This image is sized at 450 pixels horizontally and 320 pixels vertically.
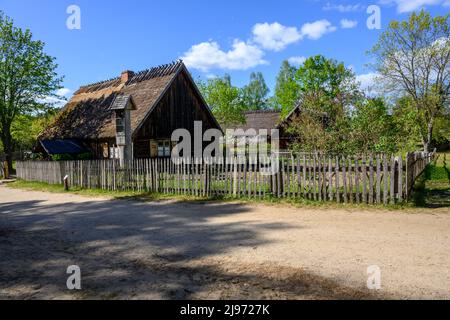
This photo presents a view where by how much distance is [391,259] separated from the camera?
5.51m

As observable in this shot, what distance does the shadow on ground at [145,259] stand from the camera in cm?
444

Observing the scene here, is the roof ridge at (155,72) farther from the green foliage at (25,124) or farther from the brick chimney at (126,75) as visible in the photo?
the green foliage at (25,124)

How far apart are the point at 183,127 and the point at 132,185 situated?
1126cm

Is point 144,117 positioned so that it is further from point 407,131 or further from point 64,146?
point 407,131

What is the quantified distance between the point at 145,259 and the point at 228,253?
1438 millimetres

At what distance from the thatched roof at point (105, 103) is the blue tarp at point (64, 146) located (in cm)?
64

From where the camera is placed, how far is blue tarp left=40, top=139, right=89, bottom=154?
76.2 ft

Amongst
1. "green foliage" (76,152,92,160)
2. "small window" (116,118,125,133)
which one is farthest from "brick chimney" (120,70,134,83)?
"small window" (116,118,125,133)

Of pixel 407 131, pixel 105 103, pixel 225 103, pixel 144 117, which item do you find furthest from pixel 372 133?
pixel 225 103

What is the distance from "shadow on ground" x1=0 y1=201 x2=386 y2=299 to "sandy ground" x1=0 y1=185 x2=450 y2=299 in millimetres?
18

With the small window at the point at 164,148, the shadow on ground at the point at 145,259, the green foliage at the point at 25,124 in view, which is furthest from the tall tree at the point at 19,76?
the shadow on ground at the point at 145,259

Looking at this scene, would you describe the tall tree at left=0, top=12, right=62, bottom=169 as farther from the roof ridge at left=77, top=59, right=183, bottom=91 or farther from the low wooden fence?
the low wooden fence
